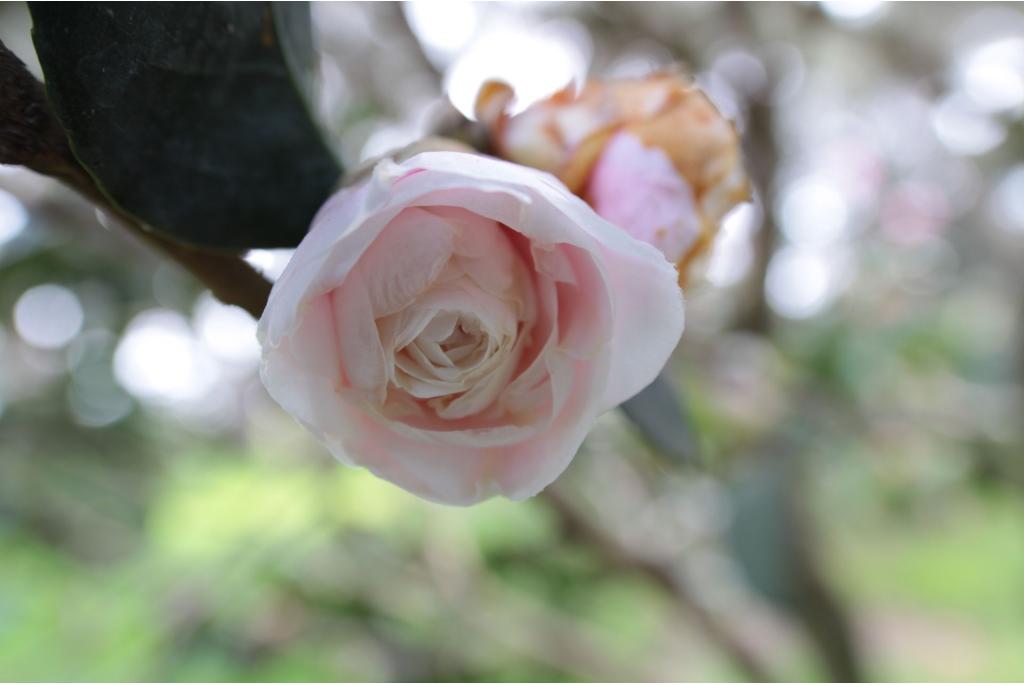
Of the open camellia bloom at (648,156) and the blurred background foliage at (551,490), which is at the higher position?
the open camellia bloom at (648,156)

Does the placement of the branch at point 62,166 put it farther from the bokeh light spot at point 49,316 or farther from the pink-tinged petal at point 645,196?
the bokeh light spot at point 49,316

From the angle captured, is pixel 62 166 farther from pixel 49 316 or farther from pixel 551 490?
pixel 49 316

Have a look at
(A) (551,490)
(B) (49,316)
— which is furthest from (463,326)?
(B) (49,316)

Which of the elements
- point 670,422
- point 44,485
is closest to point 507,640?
point 670,422

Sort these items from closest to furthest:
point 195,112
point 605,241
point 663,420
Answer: point 605,241
point 195,112
point 663,420

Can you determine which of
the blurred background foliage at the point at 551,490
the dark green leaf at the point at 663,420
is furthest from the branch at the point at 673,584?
the dark green leaf at the point at 663,420

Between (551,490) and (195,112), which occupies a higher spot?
(195,112)

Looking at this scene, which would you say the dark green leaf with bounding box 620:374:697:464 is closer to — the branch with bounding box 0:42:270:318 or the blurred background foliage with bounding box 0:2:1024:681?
the branch with bounding box 0:42:270:318
